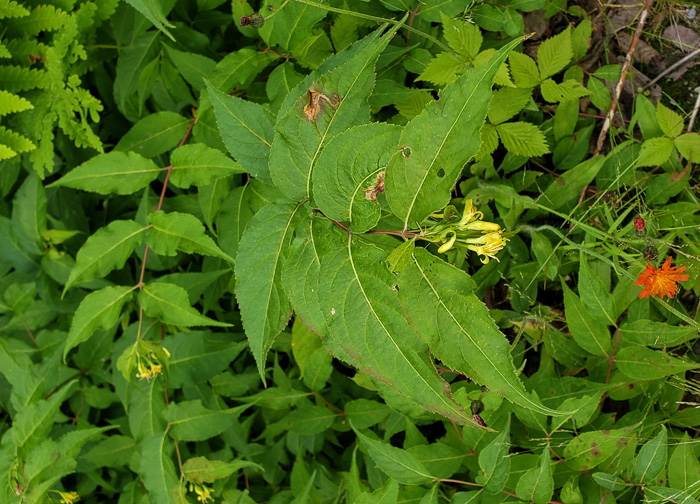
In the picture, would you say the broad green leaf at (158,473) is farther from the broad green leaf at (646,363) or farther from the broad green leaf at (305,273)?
the broad green leaf at (646,363)

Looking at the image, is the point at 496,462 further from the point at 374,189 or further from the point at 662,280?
the point at 374,189

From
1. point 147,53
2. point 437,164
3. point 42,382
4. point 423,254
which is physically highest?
point 147,53

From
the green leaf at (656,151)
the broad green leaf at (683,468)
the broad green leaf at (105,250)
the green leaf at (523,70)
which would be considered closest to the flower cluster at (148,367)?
the broad green leaf at (105,250)

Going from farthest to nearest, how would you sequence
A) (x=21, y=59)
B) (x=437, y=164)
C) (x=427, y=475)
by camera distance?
1. (x=21, y=59)
2. (x=427, y=475)
3. (x=437, y=164)

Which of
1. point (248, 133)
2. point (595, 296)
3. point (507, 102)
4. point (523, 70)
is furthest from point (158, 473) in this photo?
point (523, 70)

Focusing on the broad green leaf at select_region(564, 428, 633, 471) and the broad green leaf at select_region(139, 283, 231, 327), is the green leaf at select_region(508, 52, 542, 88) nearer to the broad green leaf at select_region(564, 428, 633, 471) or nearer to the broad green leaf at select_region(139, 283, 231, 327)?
the broad green leaf at select_region(564, 428, 633, 471)

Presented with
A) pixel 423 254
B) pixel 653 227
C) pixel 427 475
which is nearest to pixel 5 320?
pixel 427 475

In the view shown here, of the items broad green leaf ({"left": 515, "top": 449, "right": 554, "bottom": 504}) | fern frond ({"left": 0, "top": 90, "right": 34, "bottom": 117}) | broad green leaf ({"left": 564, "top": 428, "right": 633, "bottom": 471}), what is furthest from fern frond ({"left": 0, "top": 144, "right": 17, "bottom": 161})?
broad green leaf ({"left": 564, "top": 428, "right": 633, "bottom": 471})

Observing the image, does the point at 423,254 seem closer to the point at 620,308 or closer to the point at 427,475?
the point at 427,475
